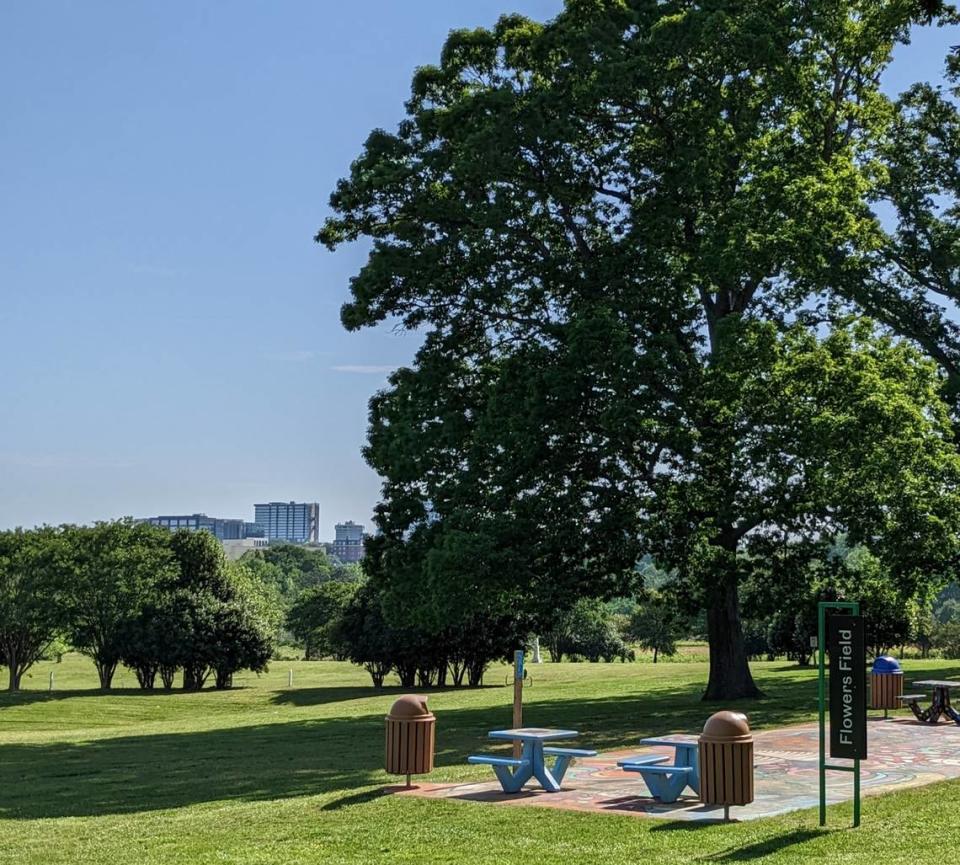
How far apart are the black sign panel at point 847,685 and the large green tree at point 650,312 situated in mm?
14198

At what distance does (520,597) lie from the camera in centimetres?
3034

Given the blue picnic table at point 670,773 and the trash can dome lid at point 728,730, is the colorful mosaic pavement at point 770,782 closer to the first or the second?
the blue picnic table at point 670,773

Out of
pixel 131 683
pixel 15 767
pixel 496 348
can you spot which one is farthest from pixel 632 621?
pixel 15 767

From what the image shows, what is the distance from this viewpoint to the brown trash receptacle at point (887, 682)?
85.1 feet

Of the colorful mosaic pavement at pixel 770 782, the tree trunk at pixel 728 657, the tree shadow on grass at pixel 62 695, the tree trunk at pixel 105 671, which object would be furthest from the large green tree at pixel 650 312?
the tree trunk at pixel 105 671

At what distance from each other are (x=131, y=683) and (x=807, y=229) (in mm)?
54360

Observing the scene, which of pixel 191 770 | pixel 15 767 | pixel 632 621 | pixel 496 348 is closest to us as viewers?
pixel 191 770

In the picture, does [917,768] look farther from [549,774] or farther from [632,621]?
[632,621]

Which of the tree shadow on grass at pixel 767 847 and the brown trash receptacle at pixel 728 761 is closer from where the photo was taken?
the tree shadow on grass at pixel 767 847

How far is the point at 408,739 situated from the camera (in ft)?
52.5

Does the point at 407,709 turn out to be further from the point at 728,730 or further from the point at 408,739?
the point at 728,730

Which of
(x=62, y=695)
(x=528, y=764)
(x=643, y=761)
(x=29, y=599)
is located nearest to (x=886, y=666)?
(x=643, y=761)

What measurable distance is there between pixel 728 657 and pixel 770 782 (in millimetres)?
16494

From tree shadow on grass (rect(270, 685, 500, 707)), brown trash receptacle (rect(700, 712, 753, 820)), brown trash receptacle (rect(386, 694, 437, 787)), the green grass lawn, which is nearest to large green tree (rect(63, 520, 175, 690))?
tree shadow on grass (rect(270, 685, 500, 707))
